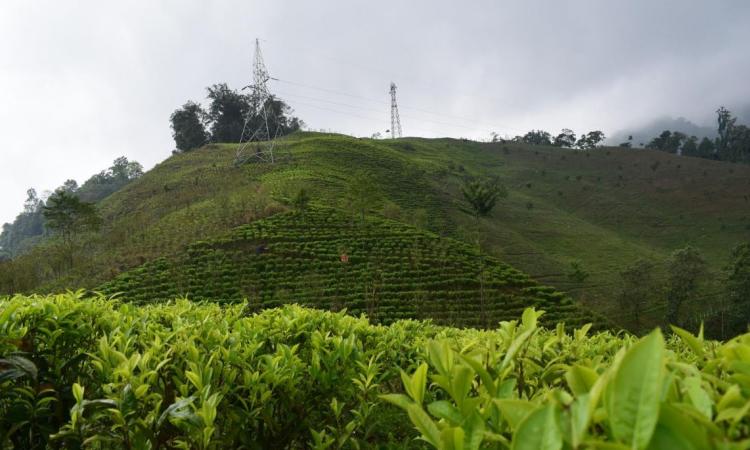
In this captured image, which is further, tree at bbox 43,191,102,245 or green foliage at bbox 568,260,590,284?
green foliage at bbox 568,260,590,284

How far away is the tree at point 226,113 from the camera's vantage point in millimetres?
60853

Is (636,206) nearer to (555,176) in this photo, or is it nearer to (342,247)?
(555,176)

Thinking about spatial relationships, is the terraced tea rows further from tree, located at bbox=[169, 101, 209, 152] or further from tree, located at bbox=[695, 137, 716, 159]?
tree, located at bbox=[695, 137, 716, 159]

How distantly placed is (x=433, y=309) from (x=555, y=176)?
46.8m

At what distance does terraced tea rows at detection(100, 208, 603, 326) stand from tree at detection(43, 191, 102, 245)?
7278 mm

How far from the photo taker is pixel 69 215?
2566 centimetres

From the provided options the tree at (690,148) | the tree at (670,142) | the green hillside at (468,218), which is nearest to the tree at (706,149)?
the tree at (690,148)

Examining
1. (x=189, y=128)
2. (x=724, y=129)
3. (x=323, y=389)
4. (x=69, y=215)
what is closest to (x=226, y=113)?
(x=189, y=128)

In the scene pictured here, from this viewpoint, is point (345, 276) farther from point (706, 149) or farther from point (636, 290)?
point (706, 149)

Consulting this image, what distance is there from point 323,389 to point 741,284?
30643 mm

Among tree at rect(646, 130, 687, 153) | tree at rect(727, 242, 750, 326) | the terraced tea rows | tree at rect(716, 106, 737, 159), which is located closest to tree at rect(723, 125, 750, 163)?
tree at rect(716, 106, 737, 159)

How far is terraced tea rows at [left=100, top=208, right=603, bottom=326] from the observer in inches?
816

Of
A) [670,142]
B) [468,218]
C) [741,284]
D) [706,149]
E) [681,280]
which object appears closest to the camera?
[741,284]

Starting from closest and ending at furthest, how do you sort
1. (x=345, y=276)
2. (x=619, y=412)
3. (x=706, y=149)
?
(x=619, y=412)
(x=345, y=276)
(x=706, y=149)
